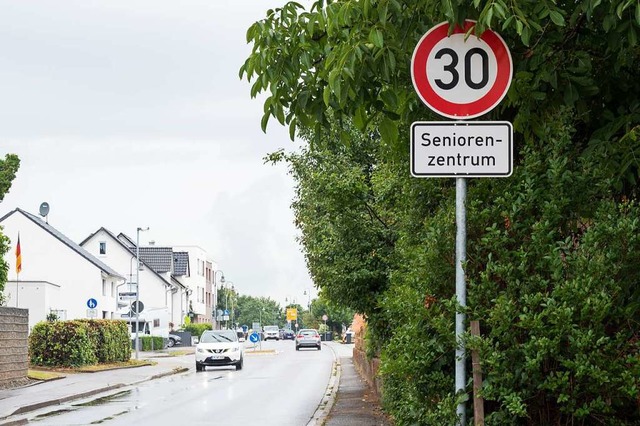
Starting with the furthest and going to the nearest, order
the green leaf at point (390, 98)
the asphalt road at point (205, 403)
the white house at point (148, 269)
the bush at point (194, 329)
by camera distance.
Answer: the white house at point (148, 269) < the bush at point (194, 329) < the asphalt road at point (205, 403) < the green leaf at point (390, 98)

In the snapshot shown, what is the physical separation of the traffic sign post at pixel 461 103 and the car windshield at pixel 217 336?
38523 millimetres

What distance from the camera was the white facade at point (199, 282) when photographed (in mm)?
120594

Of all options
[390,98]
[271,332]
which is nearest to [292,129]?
[390,98]

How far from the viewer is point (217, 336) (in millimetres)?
43750

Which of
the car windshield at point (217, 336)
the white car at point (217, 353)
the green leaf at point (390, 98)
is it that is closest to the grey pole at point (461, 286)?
the green leaf at point (390, 98)

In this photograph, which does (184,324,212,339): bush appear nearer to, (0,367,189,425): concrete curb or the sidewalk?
the sidewalk

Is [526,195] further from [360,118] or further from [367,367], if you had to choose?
[367,367]

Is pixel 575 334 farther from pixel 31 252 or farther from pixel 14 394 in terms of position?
pixel 31 252

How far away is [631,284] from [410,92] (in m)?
1.81

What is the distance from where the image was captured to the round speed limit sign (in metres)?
5.36

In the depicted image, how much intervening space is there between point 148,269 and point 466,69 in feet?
315

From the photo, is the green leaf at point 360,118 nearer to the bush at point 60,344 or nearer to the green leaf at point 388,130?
the green leaf at point 388,130

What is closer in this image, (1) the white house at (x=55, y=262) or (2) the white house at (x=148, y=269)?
(1) the white house at (x=55, y=262)

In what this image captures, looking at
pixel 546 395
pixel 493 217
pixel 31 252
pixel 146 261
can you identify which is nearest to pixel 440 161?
pixel 493 217
